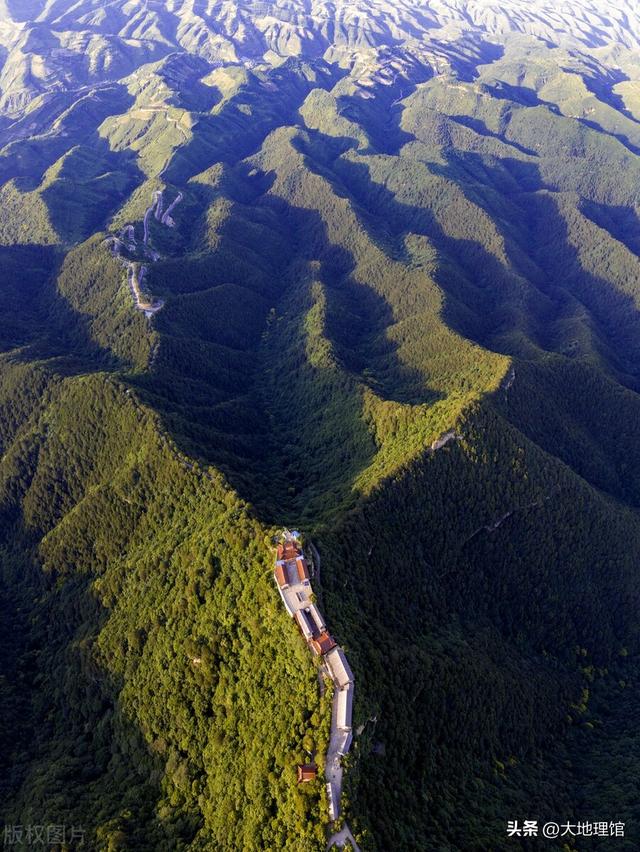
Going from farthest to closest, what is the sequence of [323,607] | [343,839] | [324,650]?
[323,607] < [324,650] < [343,839]

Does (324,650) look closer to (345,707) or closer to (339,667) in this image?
(339,667)

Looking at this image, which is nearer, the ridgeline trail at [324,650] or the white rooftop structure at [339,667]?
the ridgeline trail at [324,650]

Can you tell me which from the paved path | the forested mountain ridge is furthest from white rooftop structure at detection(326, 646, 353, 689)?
the paved path

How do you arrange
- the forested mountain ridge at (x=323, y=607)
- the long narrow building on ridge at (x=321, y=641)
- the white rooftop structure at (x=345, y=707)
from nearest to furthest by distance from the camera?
the long narrow building on ridge at (x=321, y=641) → the white rooftop structure at (x=345, y=707) → the forested mountain ridge at (x=323, y=607)

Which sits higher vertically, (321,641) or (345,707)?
(321,641)

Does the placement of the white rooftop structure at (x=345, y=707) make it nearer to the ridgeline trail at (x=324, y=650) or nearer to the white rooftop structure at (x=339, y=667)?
the ridgeline trail at (x=324, y=650)

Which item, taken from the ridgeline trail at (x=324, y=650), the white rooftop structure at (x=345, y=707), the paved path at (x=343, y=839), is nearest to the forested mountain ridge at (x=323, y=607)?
the paved path at (x=343, y=839)

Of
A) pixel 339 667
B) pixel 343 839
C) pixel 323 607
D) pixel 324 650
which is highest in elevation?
pixel 339 667

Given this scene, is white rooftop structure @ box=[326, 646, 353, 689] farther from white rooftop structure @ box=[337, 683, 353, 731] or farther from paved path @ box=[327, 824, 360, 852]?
paved path @ box=[327, 824, 360, 852]

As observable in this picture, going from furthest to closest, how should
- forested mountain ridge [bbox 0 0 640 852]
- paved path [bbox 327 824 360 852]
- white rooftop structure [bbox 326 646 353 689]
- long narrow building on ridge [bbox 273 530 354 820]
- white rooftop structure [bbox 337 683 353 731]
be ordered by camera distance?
forested mountain ridge [bbox 0 0 640 852] < white rooftop structure [bbox 326 646 353 689] < white rooftop structure [bbox 337 683 353 731] < long narrow building on ridge [bbox 273 530 354 820] < paved path [bbox 327 824 360 852]

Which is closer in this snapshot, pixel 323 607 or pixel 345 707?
pixel 345 707

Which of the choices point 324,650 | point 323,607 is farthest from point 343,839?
point 323,607
